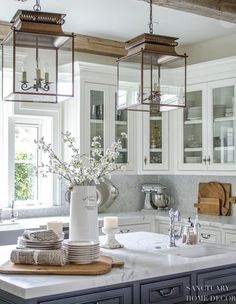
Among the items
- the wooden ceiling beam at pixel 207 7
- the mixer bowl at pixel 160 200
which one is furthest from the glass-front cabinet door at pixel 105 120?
the wooden ceiling beam at pixel 207 7

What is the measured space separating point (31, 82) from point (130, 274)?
3.67 feet

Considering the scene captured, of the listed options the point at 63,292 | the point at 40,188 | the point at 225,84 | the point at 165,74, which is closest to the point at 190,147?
the point at 225,84

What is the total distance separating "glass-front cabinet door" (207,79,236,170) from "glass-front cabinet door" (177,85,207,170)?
0.10 metres

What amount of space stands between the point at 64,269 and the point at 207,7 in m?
2.39

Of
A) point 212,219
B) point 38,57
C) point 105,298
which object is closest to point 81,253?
point 105,298

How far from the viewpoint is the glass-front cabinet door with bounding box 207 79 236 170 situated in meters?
4.98

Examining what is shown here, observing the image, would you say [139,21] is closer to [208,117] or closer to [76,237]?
[208,117]

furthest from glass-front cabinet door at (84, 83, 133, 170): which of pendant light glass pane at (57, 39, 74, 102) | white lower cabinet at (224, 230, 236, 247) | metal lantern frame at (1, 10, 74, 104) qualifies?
metal lantern frame at (1, 10, 74, 104)

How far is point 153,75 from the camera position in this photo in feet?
9.91

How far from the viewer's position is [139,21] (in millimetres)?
4875

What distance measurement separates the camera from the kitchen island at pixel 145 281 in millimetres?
2225

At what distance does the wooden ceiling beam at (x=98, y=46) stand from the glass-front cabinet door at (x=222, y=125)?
1.14m

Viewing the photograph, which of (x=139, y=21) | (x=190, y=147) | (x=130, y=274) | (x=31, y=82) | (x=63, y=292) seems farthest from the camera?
(x=190, y=147)

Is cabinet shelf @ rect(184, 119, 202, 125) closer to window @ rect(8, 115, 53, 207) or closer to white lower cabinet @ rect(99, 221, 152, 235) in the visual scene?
white lower cabinet @ rect(99, 221, 152, 235)
